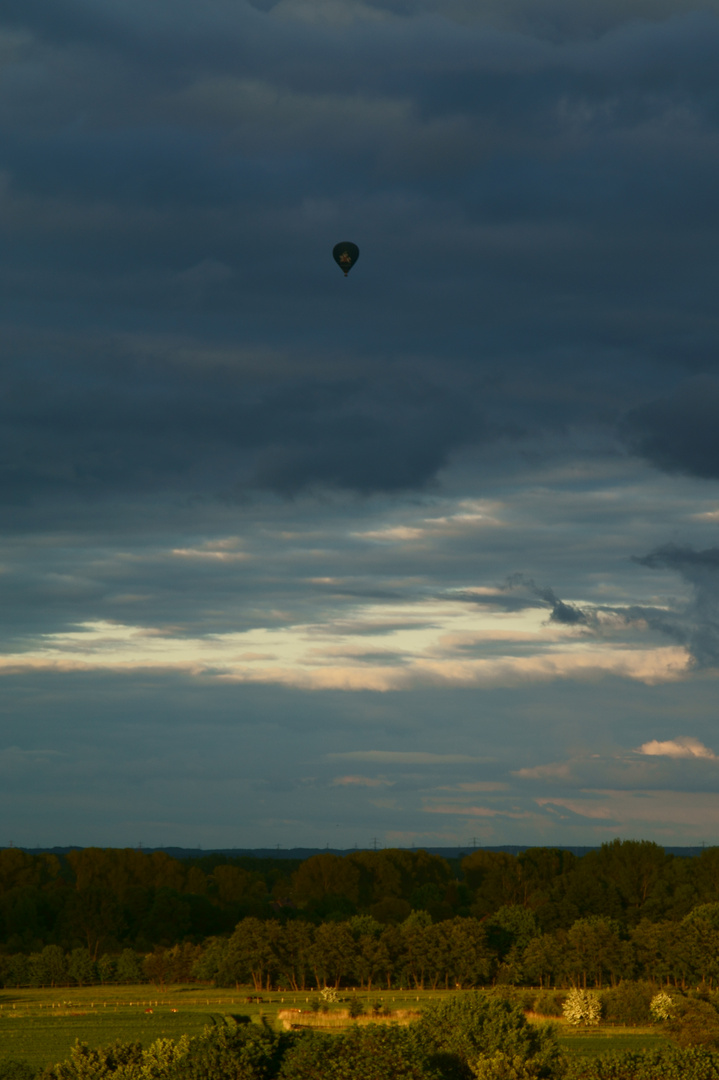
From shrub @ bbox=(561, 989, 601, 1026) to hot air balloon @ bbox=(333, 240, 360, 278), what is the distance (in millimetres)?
77253

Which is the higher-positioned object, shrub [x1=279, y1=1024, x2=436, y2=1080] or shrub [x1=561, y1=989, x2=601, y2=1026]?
shrub [x1=279, y1=1024, x2=436, y2=1080]

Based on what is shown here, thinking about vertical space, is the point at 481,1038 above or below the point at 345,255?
below

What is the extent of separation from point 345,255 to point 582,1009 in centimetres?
7941

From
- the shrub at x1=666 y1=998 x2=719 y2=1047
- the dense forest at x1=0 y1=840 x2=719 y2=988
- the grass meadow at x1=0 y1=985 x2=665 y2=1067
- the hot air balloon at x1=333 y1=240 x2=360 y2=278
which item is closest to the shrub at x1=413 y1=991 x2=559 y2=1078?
the grass meadow at x1=0 y1=985 x2=665 y2=1067

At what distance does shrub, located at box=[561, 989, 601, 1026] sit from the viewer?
116 meters

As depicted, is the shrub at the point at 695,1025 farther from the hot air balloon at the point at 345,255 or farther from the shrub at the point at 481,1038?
the hot air balloon at the point at 345,255

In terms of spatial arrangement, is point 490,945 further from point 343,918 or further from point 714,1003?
point 714,1003

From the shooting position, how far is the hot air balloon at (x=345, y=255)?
10362 cm

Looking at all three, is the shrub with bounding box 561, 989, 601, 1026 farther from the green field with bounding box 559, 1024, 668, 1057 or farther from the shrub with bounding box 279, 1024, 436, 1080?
the shrub with bounding box 279, 1024, 436, 1080

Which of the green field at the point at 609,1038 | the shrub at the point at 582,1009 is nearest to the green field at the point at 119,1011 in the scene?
the shrub at the point at 582,1009

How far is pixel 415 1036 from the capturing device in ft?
185

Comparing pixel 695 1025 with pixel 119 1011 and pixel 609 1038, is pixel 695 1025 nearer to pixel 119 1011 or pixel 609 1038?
A: pixel 609 1038

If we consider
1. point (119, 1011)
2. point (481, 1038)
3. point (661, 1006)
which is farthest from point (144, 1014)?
point (481, 1038)

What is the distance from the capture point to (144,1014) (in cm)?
12475
